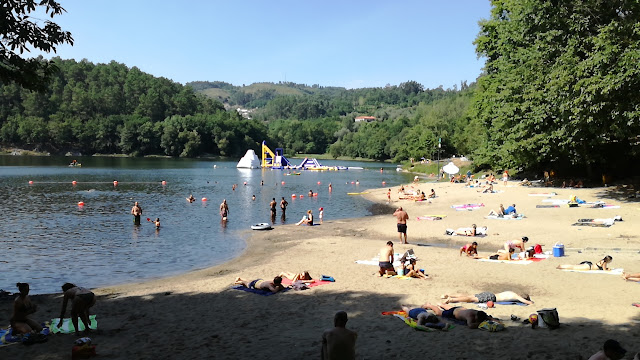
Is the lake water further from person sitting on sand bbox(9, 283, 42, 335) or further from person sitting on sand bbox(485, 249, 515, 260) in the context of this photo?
person sitting on sand bbox(485, 249, 515, 260)

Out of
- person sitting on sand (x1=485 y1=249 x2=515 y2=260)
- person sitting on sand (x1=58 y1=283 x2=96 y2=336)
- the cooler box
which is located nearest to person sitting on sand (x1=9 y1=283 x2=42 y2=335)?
person sitting on sand (x1=58 y1=283 x2=96 y2=336)

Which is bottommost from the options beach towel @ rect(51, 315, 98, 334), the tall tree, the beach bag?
beach towel @ rect(51, 315, 98, 334)

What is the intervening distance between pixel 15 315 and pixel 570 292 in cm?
1380

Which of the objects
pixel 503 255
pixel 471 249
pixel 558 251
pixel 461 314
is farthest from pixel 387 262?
pixel 558 251

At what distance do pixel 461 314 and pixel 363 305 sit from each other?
2.79m

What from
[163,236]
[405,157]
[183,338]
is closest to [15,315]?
[183,338]

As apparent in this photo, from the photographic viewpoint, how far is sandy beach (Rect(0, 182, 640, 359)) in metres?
9.68

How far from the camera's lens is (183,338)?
35.5 feet

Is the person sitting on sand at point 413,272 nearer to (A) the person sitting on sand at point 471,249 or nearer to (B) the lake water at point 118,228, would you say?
(A) the person sitting on sand at point 471,249

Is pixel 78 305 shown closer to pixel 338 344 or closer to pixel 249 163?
pixel 338 344

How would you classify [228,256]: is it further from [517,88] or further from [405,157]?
[405,157]

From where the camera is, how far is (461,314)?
11055 millimetres

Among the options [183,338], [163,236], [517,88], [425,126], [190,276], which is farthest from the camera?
[425,126]

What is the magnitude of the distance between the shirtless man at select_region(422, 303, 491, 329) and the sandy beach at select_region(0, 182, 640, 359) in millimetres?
369
